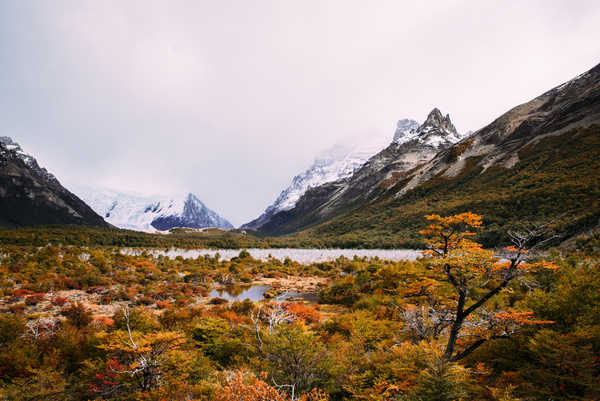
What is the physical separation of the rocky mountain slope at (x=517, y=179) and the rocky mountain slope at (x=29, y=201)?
14147 centimetres

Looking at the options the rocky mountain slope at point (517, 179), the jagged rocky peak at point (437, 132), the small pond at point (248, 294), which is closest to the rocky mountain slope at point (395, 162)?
the jagged rocky peak at point (437, 132)

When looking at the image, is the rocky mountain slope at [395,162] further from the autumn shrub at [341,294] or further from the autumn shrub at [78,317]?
the autumn shrub at [78,317]

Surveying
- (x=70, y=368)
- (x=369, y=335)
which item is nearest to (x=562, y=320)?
(x=369, y=335)

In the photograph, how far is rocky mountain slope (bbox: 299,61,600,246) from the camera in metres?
38.2

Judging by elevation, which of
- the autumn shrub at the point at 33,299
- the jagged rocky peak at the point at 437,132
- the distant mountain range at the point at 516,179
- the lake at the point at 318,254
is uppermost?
the jagged rocky peak at the point at 437,132

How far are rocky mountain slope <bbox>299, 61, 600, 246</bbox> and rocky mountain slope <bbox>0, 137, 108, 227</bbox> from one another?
14147 cm

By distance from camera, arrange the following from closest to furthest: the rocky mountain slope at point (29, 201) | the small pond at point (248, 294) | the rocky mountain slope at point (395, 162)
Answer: the small pond at point (248, 294) < the rocky mountain slope at point (29, 201) < the rocky mountain slope at point (395, 162)

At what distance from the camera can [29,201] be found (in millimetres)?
120312

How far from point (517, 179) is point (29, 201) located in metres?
198

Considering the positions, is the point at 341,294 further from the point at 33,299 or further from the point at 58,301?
the point at 33,299

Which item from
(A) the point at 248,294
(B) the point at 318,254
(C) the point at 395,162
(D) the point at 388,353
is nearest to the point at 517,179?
(B) the point at 318,254

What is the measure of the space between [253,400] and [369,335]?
634 centimetres

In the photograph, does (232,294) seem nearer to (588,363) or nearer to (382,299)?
(382,299)

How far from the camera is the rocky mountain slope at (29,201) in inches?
4370
